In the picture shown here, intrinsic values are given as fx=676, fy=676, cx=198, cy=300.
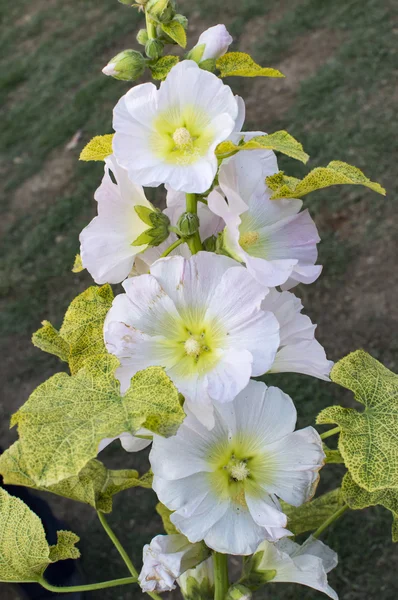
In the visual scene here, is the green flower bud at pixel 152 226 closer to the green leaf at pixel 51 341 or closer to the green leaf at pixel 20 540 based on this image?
the green leaf at pixel 51 341

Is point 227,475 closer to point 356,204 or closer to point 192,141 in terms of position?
point 192,141

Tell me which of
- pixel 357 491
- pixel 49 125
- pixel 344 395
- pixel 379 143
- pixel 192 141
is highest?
pixel 192 141

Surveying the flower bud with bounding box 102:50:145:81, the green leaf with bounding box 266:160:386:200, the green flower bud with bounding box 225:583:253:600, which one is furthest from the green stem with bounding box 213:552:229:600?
the flower bud with bounding box 102:50:145:81

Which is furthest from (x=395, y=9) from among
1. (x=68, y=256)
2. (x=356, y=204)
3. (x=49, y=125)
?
(x=68, y=256)

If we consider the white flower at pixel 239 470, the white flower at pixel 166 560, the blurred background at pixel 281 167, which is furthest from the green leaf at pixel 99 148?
the blurred background at pixel 281 167

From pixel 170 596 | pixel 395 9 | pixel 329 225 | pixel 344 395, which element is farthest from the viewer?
pixel 395 9

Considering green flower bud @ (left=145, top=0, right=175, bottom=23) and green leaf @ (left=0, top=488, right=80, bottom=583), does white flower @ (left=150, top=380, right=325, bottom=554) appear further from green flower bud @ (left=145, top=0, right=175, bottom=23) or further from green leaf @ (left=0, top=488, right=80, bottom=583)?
green flower bud @ (left=145, top=0, right=175, bottom=23)
